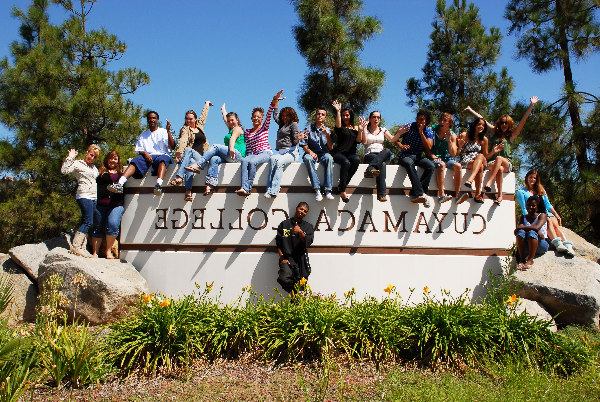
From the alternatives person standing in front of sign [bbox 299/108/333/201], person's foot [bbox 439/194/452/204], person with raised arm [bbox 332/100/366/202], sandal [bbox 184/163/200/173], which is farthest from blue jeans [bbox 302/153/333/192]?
person's foot [bbox 439/194/452/204]

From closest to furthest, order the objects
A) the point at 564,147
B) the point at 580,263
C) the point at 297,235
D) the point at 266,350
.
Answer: the point at 266,350 < the point at 297,235 < the point at 580,263 < the point at 564,147

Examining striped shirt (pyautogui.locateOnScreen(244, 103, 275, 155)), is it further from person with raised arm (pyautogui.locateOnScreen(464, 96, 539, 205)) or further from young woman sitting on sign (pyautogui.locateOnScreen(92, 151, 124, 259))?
person with raised arm (pyautogui.locateOnScreen(464, 96, 539, 205))

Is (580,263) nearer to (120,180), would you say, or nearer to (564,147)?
(564,147)

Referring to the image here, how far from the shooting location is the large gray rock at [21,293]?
22.0ft

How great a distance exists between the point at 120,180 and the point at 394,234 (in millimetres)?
3877

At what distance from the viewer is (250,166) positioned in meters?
6.82

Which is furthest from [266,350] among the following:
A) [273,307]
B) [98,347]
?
[98,347]

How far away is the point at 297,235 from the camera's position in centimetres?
640

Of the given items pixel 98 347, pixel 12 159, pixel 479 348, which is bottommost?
pixel 98 347

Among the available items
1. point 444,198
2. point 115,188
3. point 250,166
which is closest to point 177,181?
point 115,188

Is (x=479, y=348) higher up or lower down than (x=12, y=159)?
lower down

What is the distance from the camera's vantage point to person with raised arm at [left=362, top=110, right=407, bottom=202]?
22.1 ft

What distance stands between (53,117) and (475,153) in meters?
8.11

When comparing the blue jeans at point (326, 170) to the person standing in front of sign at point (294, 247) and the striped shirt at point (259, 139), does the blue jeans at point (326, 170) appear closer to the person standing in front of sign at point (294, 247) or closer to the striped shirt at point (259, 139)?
the person standing in front of sign at point (294, 247)
